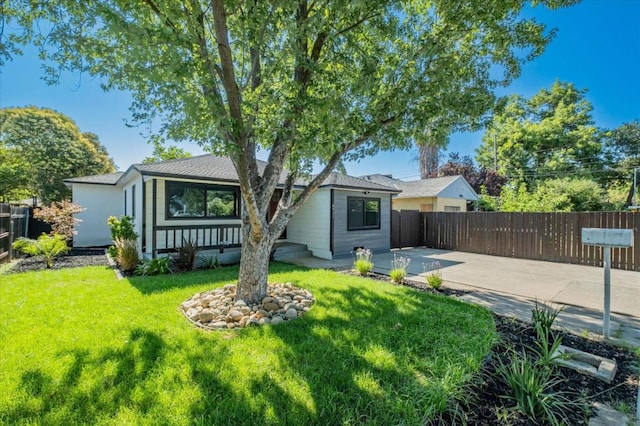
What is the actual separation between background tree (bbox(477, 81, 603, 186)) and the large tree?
2033 cm

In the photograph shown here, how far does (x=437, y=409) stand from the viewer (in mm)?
2172

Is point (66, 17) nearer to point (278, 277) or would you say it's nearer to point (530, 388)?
point (278, 277)

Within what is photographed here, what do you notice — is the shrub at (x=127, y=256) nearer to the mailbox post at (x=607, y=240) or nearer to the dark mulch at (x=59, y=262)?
the dark mulch at (x=59, y=262)

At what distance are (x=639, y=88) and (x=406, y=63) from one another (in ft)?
73.7

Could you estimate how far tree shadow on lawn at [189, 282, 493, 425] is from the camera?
7.14 feet

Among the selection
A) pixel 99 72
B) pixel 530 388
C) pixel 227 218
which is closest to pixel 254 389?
pixel 530 388

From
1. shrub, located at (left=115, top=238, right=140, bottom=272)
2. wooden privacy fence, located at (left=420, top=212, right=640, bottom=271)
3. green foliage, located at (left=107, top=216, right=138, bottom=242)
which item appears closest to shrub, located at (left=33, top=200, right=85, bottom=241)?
green foliage, located at (left=107, top=216, right=138, bottom=242)

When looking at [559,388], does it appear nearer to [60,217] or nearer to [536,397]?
[536,397]

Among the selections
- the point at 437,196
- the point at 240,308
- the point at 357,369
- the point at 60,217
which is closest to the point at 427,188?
the point at 437,196

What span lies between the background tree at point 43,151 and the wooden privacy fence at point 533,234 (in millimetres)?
21184

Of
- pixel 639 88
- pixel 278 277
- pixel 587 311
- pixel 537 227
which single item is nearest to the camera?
pixel 587 311

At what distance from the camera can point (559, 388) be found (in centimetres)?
258

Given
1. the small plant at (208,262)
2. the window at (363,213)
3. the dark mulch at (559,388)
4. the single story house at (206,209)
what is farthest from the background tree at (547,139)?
the small plant at (208,262)

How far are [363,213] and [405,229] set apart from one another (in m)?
3.21
